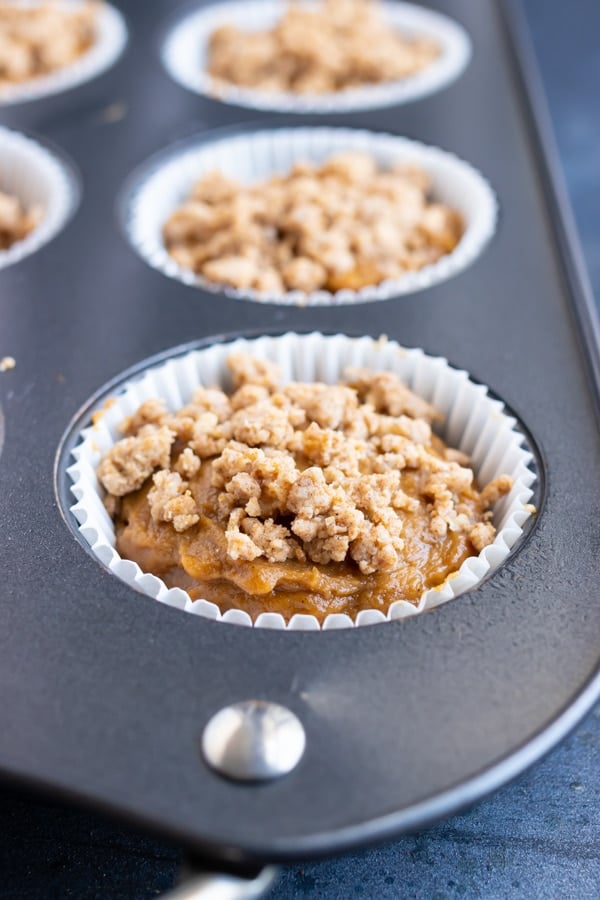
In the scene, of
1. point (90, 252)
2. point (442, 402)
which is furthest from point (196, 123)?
point (442, 402)

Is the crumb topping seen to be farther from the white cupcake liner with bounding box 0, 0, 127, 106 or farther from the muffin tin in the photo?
the white cupcake liner with bounding box 0, 0, 127, 106

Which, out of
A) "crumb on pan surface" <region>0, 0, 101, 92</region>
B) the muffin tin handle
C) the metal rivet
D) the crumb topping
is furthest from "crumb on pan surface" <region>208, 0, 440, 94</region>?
the muffin tin handle

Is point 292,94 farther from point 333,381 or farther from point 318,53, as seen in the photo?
point 333,381

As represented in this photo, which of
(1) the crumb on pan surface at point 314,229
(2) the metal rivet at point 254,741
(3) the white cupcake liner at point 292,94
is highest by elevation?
(3) the white cupcake liner at point 292,94

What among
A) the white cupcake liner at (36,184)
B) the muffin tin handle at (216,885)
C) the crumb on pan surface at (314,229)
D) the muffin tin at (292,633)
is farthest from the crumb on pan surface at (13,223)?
the muffin tin handle at (216,885)

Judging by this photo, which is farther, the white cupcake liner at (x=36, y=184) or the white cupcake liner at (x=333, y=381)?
the white cupcake liner at (x=36, y=184)

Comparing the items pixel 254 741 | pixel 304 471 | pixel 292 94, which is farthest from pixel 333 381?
pixel 292 94

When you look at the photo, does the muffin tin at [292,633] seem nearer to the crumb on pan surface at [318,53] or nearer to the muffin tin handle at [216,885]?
the muffin tin handle at [216,885]
